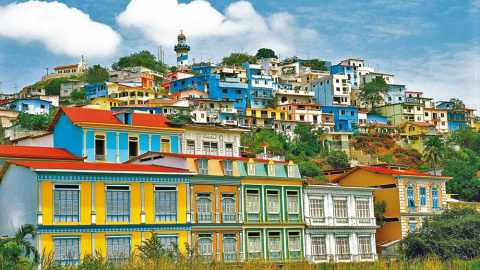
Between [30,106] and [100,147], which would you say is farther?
[30,106]

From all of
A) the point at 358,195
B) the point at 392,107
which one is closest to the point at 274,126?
the point at 392,107

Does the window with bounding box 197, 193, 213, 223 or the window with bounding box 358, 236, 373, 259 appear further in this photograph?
the window with bounding box 358, 236, 373, 259

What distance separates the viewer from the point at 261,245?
41.8 m

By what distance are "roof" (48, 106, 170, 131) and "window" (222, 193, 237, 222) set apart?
12.0 metres

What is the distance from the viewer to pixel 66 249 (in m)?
33.8

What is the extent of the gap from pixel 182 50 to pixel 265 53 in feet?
52.5

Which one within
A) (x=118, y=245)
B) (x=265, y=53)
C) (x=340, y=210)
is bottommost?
(x=118, y=245)

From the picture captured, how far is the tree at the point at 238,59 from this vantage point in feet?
391

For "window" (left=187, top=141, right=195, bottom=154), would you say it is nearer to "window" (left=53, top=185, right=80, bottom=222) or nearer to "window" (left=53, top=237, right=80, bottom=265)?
"window" (left=53, top=185, right=80, bottom=222)

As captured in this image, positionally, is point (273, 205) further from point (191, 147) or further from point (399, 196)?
point (191, 147)

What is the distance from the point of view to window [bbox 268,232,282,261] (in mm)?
42125

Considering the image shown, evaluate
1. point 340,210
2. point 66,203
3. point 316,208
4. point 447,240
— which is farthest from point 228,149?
point 66,203

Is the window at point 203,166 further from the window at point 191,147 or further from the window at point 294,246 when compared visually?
the window at point 191,147

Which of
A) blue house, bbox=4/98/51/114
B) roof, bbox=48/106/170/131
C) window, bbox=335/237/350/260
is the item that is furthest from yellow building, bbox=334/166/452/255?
blue house, bbox=4/98/51/114
